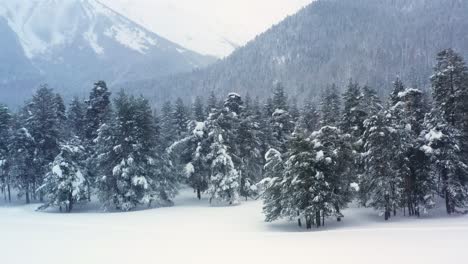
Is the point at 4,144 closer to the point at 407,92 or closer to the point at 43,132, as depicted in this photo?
the point at 43,132

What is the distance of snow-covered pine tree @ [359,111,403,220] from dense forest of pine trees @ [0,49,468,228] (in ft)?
0.33

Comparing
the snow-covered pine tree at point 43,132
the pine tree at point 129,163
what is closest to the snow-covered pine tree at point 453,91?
the pine tree at point 129,163

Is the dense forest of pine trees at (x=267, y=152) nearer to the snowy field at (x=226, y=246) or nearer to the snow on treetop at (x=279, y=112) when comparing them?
the snow on treetop at (x=279, y=112)

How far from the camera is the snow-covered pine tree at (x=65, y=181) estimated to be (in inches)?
2041

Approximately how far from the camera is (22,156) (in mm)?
59250

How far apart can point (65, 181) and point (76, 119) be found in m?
22.2

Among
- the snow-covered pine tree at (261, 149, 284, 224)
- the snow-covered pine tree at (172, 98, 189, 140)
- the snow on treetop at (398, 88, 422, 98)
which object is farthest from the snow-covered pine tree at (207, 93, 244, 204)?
the snow on treetop at (398, 88, 422, 98)

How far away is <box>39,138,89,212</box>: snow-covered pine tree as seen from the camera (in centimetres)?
5184

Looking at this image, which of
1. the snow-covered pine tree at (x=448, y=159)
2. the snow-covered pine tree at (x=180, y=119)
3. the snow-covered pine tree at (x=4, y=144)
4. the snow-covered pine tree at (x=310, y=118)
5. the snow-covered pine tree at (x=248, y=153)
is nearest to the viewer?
the snow-covered pine tree at (x=448, y=159)

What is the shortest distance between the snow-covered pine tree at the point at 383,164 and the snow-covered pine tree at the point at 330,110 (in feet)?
23.9

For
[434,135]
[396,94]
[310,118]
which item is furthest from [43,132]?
[434,135]

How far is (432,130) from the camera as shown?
39.2 metres

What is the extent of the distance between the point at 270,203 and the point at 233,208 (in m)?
12.2

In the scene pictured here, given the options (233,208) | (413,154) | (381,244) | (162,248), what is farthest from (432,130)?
(162,248)
